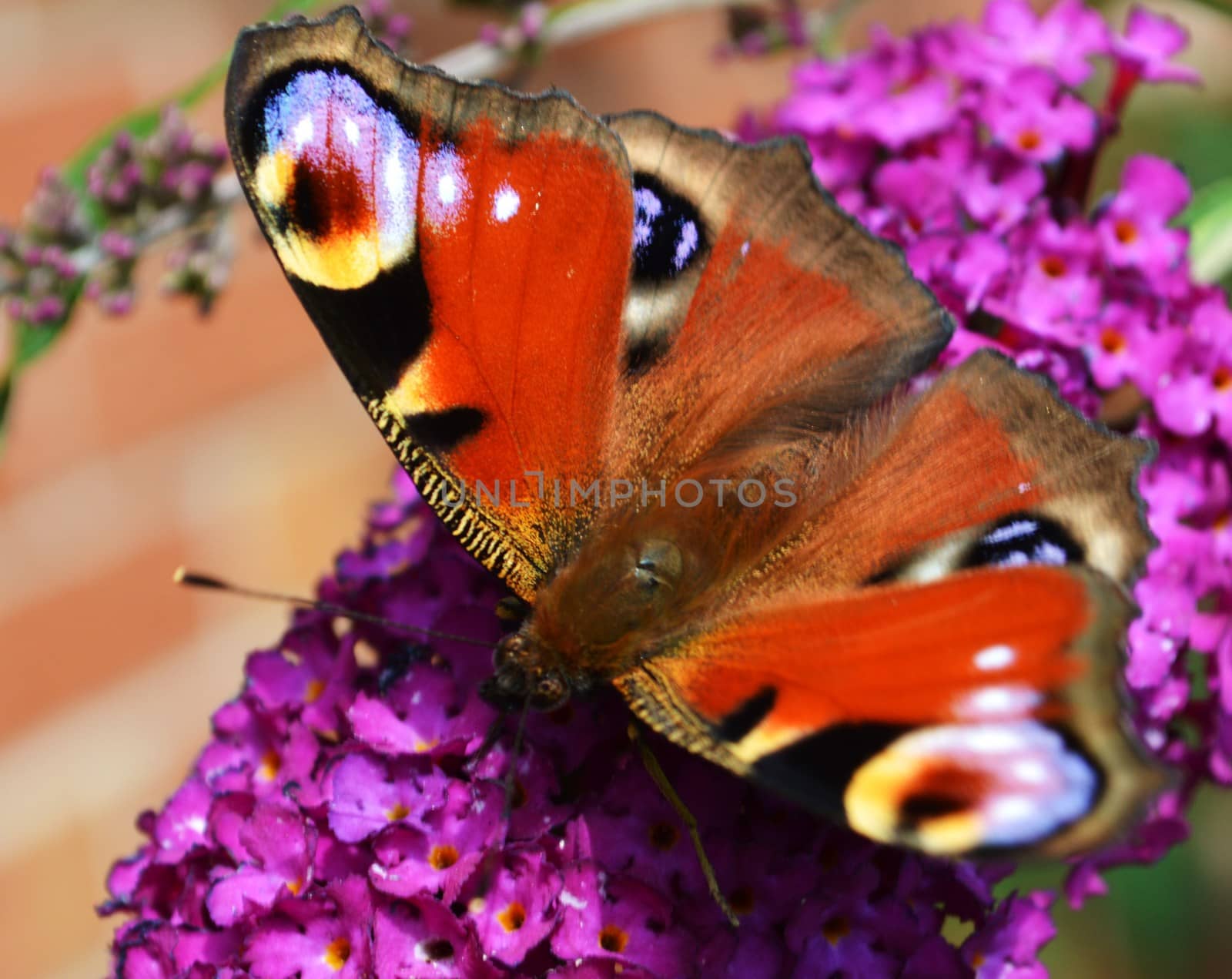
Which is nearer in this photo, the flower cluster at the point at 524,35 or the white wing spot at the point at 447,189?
the white wing spot at the point at 447,189

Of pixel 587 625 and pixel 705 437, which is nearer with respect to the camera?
pixel 587 625

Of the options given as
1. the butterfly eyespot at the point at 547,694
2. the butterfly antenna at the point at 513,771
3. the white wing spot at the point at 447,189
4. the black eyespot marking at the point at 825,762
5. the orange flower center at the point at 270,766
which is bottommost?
the black eyespot marking at the point at 825,762

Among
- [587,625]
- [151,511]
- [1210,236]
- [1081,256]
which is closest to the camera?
[587,625]

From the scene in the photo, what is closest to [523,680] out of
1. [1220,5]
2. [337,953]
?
[337,953]

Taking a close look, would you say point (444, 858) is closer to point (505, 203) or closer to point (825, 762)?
point (825, 762)

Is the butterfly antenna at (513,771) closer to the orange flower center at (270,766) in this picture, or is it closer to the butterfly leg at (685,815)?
the butterfly leg at (685,815)

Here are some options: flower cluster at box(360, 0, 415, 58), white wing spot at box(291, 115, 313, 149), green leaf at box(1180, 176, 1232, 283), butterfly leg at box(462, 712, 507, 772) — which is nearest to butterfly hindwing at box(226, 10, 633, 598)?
white wing spot at box(291, 115, 313, 149)

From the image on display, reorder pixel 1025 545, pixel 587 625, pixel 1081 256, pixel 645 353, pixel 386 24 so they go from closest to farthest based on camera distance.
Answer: pixel 1025 545 < pixel 587 625 < pixel 645 353 < pixel 1081 256 < pixel 386 24

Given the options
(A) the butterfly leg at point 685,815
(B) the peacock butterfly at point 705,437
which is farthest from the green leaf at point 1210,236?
(A) the butterfly leg at point 685,815
